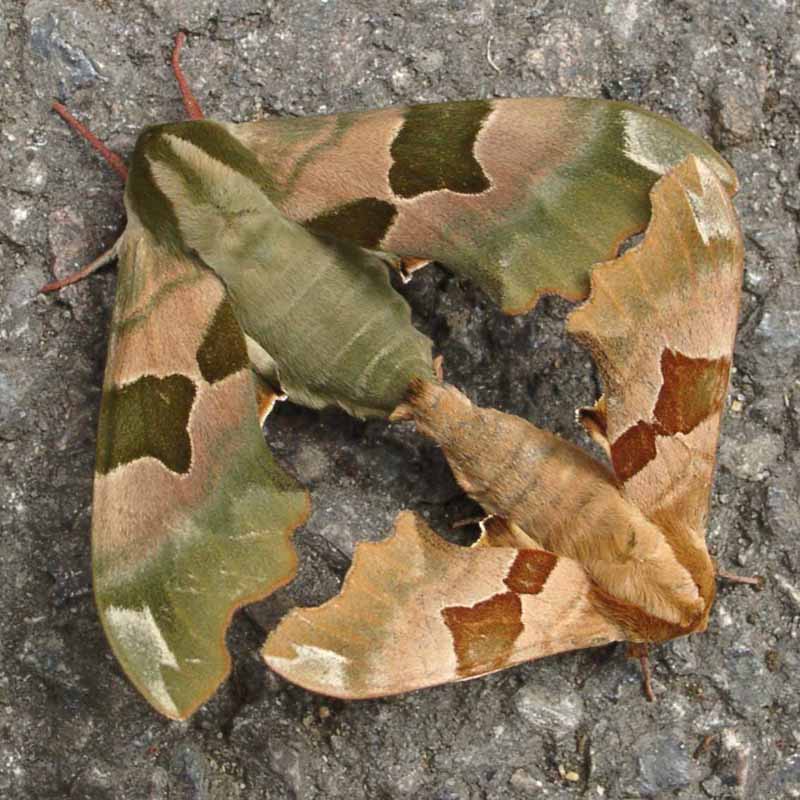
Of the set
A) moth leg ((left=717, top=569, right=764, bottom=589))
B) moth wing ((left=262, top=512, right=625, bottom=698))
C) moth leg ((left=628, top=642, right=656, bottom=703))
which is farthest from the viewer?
moth leg ((left=717, top=569, right=764, bottom=589))

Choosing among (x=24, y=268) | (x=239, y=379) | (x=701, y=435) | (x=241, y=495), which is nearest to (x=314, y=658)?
(x=241, y=495)

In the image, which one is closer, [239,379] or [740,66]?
[239,379]

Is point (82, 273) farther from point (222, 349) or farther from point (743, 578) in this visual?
point (743, 578)

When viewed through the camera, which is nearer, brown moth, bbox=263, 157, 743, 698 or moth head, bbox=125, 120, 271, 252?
brown moth, bbox=263, 157, 743, 698

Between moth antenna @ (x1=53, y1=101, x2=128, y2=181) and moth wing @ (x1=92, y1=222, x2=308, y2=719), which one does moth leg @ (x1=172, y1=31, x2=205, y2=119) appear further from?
moth wing @ (x1=92, y1=222, x2=308, y2=719)

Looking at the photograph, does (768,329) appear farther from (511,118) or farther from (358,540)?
(358,540)

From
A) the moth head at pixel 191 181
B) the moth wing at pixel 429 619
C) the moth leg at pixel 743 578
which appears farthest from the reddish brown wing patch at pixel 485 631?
the moth head at pixel 191 181

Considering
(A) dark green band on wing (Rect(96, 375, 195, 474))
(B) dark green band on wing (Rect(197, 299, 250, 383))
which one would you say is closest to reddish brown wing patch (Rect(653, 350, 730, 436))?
(B) dark green band on wing (Rect(197, 299, 250, 383))
